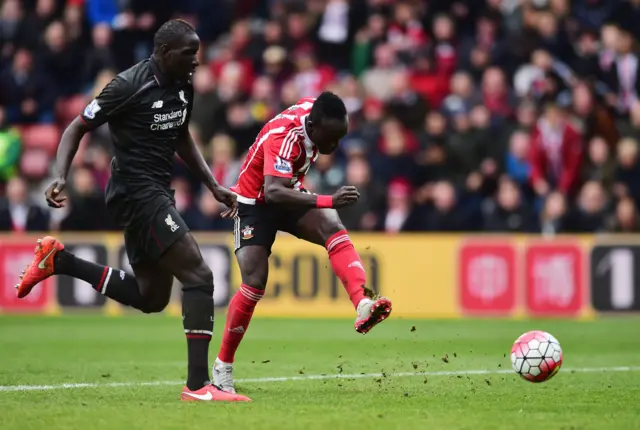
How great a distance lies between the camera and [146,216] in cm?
841

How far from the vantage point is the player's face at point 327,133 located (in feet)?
28.6

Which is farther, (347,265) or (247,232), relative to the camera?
(247,232)

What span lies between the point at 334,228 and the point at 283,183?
60 centimetres

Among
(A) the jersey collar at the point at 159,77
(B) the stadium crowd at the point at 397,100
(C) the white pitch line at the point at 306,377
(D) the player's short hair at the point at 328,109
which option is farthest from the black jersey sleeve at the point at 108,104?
(B) the stadium crowd at the point at 397,100

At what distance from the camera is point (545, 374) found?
8.73 meters

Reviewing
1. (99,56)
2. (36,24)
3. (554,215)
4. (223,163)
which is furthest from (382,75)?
(36,24)

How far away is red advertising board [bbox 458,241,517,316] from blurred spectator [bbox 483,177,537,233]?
32cm

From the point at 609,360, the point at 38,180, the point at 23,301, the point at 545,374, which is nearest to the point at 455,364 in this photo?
the point at 609,360

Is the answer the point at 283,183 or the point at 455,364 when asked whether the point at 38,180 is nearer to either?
the point at 455,364

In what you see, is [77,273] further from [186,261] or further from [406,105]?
[406,105]

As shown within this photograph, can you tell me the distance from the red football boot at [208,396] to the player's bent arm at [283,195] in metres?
1.40

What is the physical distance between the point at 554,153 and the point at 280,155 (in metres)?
9.79

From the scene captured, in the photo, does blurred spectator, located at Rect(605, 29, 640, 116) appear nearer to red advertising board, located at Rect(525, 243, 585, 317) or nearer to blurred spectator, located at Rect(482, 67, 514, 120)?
blurred spectator, located at Rect(482, 67, 514, 120)

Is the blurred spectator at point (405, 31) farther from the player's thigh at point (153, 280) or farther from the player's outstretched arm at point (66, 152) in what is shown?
the player's outstretched arm at point (66, 152)
